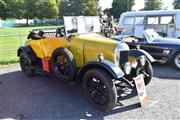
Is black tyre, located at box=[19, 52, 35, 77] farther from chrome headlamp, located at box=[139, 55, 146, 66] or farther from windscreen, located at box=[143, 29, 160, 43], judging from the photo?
windscreen, located at box=[143, 29, 160, 43]

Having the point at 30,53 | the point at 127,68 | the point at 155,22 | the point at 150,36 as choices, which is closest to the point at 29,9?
the point at 155,22

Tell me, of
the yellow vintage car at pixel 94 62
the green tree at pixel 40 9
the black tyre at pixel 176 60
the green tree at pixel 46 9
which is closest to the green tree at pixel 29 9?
the green tree at pixel 40 9

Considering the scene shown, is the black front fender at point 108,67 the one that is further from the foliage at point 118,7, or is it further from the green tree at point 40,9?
the green tree at point 40,9

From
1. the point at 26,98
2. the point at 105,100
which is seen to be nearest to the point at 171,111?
the point at 105,100

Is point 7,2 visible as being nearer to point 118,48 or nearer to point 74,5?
point 74,5

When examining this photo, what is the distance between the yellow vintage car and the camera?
4.23m

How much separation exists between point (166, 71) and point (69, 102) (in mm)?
3705

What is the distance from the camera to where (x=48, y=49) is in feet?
18.9

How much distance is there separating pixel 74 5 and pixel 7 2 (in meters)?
20.2

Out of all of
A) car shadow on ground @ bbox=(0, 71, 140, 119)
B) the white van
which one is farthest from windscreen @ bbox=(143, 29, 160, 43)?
car shadow on ground @ bbox=(0, 71, 140, 119)

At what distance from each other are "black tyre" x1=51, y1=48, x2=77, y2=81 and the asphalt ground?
458mm

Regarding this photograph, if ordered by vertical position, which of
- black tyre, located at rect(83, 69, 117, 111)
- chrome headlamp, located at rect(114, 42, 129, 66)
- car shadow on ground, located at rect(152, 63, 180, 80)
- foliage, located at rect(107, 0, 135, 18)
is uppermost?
foliage, located at rect(107, 0, 135, 18)

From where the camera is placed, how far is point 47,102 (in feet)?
15.9

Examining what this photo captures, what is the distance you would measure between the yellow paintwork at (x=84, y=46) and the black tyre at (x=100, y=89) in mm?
535
